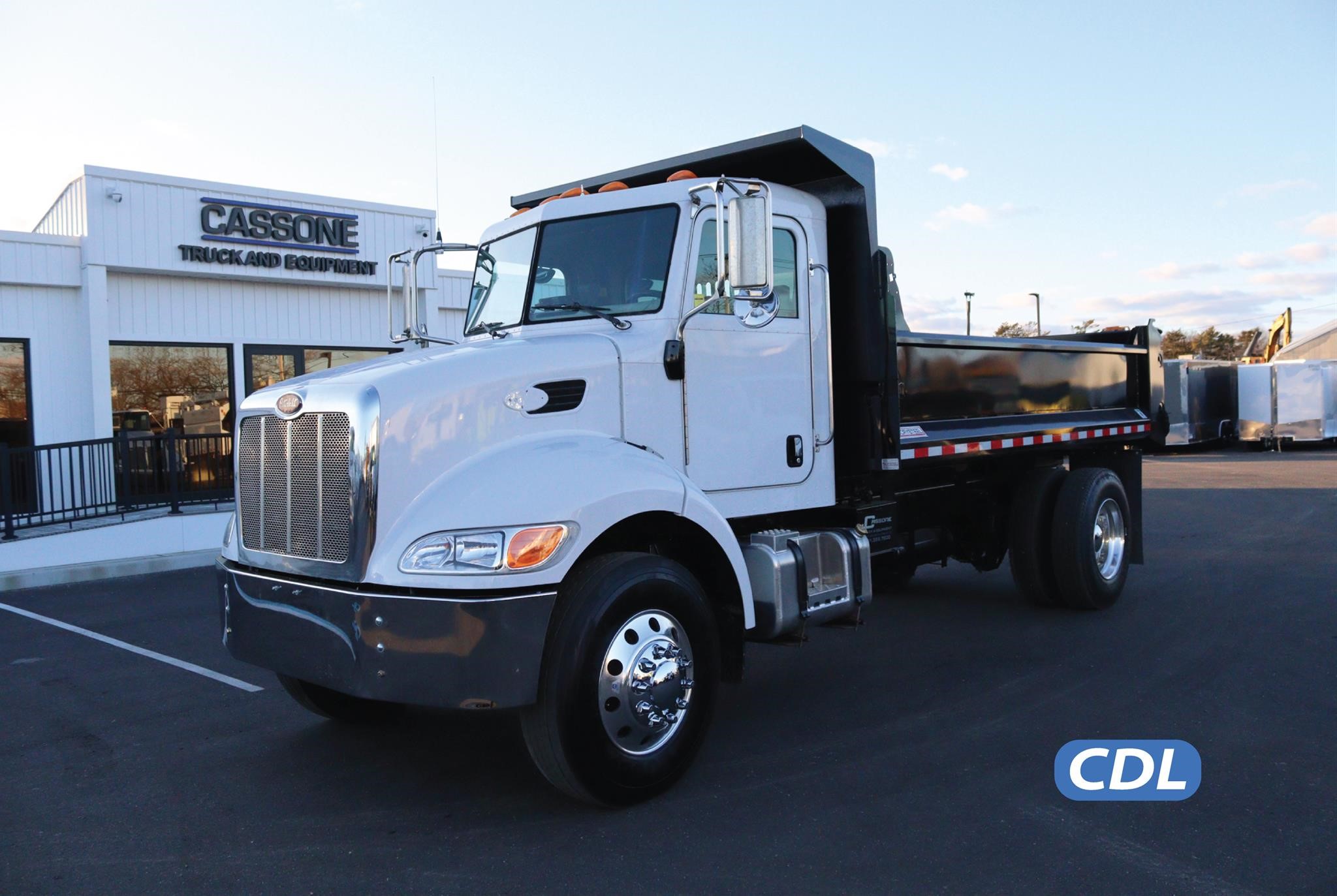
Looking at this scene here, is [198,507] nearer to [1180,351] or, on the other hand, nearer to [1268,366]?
[1268,366]

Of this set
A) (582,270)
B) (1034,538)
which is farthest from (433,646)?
(1034,538)

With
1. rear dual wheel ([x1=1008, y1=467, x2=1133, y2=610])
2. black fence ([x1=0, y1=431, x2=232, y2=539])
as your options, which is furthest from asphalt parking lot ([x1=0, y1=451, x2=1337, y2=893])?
black fence ([x1=0, y1=431, x2=232, y2=539])

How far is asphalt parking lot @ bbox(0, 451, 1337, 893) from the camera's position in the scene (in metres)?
3.62

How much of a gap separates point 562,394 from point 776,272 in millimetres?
1680

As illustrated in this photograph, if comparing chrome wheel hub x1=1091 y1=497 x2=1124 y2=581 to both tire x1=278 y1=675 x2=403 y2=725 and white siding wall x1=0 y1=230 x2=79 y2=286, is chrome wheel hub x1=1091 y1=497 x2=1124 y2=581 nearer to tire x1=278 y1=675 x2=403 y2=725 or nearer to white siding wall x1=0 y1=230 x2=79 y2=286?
tire x1=278 y1=675 x2=403 y2=725

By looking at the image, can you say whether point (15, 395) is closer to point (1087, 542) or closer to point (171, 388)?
point (171, 388)

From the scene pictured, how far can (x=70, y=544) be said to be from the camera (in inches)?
465

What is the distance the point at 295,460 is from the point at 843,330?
3224 mm

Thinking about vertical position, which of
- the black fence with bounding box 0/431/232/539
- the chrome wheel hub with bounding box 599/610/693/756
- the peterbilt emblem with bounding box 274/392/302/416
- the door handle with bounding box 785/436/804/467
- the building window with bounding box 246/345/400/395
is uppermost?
the building window with bounding box 246/345/400/395

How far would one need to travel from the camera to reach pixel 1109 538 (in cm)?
835

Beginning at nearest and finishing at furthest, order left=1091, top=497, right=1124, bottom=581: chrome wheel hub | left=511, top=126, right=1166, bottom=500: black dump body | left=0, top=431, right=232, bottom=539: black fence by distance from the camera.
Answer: left=511, top=126, right=1166, bottom=500: black dump body < left=1091, top=497, right=1124, bottom=581: chrome wheel hub < left=0, top=431, right=232, bottom=539: black fence

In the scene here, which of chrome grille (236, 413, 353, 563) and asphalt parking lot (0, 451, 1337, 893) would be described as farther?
chrome grille (236, 413, 353, 563)

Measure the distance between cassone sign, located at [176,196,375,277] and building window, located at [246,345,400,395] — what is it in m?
1.39

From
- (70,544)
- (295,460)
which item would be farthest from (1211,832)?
(70,544)
